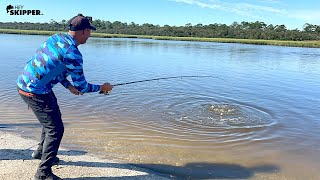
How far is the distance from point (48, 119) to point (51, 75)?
671mm

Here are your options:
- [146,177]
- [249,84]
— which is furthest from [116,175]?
[249,84]

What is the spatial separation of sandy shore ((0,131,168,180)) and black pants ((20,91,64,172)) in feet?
1.64

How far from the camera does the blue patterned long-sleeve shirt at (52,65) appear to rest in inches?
173

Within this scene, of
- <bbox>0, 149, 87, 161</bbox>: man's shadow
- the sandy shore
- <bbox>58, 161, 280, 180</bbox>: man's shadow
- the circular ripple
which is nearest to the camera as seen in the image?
the sandy shore

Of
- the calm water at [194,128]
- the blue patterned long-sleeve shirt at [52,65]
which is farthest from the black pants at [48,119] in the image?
the calm water at [194,128]

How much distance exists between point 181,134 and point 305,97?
8719mm

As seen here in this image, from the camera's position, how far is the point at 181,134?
8570mm

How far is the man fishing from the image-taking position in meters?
4.41

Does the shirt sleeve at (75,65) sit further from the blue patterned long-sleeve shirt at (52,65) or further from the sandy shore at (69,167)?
→ the sandy shore at (69,167)

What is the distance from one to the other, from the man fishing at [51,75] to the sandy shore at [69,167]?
46 cm

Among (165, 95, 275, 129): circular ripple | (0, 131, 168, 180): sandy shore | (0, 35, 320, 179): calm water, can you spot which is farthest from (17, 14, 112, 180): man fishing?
(165, 95, 275, 129): circular ripple

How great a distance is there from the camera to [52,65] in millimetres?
4414

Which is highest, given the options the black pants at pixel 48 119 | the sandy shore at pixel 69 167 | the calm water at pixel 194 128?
the black pants at pixel 48 119

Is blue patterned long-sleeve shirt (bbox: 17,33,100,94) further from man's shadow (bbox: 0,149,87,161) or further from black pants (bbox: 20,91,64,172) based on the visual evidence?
man's shadow (bbox: 0,149,87,161)
